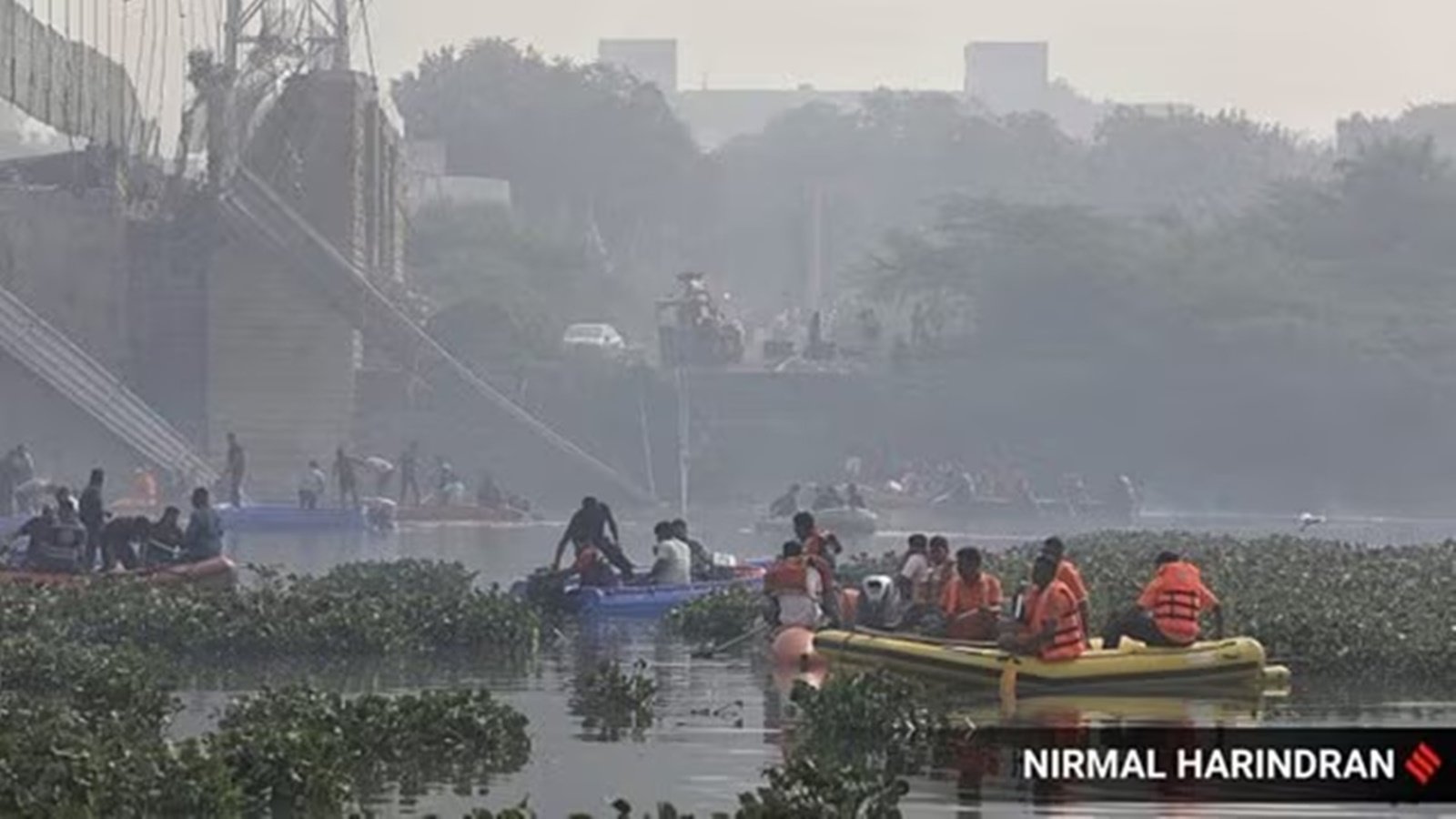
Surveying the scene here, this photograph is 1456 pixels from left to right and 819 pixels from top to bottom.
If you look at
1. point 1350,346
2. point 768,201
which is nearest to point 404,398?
point 1350,346

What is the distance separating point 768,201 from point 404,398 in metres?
88.6

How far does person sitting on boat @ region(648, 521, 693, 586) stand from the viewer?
149ft

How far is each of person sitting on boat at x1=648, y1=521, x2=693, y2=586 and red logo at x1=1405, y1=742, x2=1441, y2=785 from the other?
65.9ft

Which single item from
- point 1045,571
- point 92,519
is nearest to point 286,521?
point 92,519

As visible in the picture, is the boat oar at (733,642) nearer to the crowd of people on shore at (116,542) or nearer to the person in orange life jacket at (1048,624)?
the person in orange life jacket at (1048,624)

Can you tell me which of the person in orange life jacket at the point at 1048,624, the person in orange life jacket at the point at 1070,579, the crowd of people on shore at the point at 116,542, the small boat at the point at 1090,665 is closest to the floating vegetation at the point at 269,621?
the crowd of people on shore at the point at 116,542

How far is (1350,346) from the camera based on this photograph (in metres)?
116

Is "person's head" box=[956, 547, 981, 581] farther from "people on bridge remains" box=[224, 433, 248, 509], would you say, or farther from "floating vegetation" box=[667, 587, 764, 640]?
"people on bridge remains" box=[224, 433, 248, 509]

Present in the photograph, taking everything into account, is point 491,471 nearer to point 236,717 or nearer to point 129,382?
point 129,382

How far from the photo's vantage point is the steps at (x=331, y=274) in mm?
91938

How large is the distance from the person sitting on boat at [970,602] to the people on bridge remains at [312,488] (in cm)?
4473

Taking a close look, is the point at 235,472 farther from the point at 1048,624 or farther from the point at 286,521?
the point at 1048,624

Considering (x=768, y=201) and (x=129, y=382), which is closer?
(x=129, y=382)

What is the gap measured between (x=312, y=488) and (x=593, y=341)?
35354 millimetres
